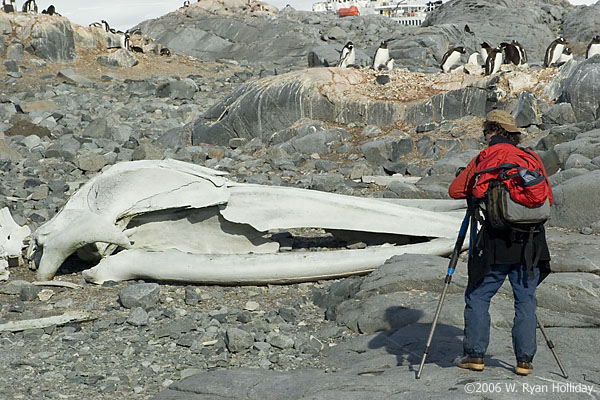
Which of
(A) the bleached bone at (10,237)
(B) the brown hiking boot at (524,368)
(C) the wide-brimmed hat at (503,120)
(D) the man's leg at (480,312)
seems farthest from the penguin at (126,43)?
(B) the brown hiking boot at (524,368)

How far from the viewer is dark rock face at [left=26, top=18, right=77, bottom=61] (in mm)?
23469

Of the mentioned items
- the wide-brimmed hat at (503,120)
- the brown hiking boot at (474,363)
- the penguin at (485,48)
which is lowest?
the brown hiking boot at (474,363)

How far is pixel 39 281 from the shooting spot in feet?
20.4

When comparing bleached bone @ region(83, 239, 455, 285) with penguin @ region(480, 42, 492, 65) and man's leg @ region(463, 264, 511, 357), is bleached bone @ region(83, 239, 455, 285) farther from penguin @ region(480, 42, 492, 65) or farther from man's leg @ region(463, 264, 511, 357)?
penguin @ region(480, 42, 492, 65)

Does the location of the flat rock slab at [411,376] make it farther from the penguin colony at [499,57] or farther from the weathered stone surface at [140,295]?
the penguin colony at [499,57]

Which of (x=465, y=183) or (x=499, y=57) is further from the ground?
(x=499, y=57)

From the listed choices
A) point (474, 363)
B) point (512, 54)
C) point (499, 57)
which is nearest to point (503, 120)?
point (474, 363)

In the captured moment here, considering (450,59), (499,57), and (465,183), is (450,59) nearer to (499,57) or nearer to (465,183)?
(499,57)

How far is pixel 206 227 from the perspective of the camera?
6.34 m

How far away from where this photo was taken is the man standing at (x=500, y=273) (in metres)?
3.39

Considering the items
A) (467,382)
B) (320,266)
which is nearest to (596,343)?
(467,382)

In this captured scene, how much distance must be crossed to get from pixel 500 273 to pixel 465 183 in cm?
52

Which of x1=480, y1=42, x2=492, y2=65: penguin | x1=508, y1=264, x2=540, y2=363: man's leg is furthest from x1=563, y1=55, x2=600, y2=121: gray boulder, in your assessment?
x1=480, y1=42, x2=492, y2=65: penguin

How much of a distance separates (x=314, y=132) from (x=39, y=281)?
26.3 ft
